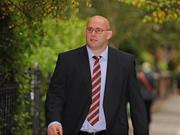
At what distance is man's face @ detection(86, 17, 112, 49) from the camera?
6.62 meters

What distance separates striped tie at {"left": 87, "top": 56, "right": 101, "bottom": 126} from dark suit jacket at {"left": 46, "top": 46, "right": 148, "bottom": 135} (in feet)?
0.14

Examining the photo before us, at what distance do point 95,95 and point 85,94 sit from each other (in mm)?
85

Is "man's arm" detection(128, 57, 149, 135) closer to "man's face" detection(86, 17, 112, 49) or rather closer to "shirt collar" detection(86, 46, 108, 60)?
"shirt collar" detection(86, 46, 108, 60)

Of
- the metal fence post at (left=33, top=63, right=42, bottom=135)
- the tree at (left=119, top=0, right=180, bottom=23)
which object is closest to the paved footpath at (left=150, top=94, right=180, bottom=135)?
the metal fence post at (left=33, top=63, right=42, bottom=135)

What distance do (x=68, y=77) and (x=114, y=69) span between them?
401 mm

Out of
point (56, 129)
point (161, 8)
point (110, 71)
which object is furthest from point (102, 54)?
point (161, 8)

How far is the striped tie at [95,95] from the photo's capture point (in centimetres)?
656

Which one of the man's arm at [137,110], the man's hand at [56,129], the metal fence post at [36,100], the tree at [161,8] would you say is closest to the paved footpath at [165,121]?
the metal fence post at [36,100]

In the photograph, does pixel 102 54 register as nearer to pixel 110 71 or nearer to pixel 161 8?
pixel 110 71

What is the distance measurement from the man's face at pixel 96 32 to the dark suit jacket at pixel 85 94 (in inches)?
4.7

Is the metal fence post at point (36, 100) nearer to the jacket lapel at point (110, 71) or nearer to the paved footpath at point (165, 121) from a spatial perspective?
the jacket lapel at point (110, 71)

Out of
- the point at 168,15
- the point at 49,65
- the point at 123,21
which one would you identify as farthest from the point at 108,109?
the point at 123,21

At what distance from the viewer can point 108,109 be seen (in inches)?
260

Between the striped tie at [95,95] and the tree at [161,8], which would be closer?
the striped tie at [95,95]
